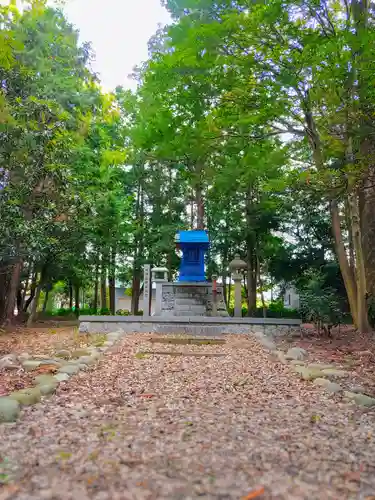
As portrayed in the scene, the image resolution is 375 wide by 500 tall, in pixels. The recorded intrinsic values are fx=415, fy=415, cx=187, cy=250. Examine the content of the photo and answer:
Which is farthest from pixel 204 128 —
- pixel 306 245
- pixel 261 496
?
pixel 306 245

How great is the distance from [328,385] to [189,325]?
6.31 metres

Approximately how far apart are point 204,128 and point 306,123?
2.38 meters

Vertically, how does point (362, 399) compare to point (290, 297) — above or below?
below

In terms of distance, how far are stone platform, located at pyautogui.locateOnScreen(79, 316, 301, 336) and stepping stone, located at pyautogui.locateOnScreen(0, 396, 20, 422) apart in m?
6.91

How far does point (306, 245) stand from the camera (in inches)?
709

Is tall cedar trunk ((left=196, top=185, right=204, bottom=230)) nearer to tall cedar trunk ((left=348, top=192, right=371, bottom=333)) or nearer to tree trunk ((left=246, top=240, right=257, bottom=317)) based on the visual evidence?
tree trunk ((left=246, top=240, right=257, bottom=317))

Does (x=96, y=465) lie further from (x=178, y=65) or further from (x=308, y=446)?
(x=178, y=65)

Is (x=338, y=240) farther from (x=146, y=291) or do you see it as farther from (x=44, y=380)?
(x=44, y=380)

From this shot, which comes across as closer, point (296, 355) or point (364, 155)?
point (364, 155)

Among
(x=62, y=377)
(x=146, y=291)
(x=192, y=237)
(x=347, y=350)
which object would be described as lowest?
(x=347, y=350)

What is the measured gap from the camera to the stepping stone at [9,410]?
2.65 m

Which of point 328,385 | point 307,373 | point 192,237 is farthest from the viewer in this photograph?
point 192,237

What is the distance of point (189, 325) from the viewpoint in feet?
32.9

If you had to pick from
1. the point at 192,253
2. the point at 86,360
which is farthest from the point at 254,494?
the point at 192,253
